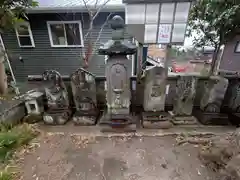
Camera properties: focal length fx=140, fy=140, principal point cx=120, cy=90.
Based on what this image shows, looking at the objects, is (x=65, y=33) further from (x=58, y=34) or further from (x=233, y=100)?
(x=233, y=100)

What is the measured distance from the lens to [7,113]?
274cm

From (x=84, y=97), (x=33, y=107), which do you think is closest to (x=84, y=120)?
(x=84, y=97)

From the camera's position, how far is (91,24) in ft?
14.0

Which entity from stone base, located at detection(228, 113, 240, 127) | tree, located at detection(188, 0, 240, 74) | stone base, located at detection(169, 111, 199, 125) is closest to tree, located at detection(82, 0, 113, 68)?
tree, located at detection(188, 0, 240, 74)

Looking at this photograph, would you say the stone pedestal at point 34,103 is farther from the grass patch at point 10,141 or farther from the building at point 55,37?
the building at point 55,37

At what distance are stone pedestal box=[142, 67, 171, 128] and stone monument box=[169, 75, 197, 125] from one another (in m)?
0.25

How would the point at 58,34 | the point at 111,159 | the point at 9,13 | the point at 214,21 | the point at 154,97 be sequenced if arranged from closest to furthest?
the point at 111,159
the point at 9,13
the point at 154,97
the point at 214,21
the point at 58,34

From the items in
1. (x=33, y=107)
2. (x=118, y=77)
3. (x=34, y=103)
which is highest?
(x=118, y=77)

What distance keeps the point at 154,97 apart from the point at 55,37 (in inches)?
179

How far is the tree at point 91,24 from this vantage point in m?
4.32

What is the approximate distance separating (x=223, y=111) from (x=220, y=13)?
220 cm

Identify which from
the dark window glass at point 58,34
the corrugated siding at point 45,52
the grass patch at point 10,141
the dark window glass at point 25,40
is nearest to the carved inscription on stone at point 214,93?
the grass patch at point 10,141

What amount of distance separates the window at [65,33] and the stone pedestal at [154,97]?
12.1 ft

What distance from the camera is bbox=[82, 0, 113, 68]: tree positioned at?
170 inches
